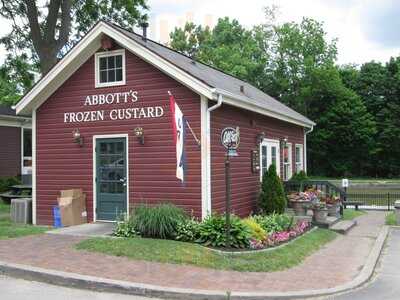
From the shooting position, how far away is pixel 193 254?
31.8ft

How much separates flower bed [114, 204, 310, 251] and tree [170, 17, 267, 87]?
3521cm

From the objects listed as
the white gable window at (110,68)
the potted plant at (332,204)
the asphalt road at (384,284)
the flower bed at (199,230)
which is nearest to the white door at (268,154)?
the potted plant at (332,204)

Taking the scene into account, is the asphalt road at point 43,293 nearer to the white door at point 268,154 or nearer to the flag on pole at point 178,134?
the flag on pole at point 178,134

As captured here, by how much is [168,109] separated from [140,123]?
2.83 feet

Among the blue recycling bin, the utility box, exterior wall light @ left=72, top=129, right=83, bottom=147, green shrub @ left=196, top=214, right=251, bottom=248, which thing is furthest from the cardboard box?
green shrub @ left=196, top=214, right=251, bottom=248

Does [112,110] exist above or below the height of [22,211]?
above

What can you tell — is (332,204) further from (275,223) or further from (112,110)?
(112,110)

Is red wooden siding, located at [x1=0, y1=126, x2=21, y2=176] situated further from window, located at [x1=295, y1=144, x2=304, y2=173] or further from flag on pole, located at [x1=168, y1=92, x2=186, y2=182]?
flag on pole, located at [x1=168, y1=92, x2=186, y2=182]

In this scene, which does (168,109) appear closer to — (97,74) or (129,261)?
(97,74)

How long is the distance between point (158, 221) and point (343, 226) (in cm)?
617

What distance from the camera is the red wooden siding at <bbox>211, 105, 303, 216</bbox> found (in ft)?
41.8

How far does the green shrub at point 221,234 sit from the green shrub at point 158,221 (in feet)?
2.19

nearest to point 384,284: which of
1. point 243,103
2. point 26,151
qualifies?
point 243,103

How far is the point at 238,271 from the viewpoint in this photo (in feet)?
29.5
